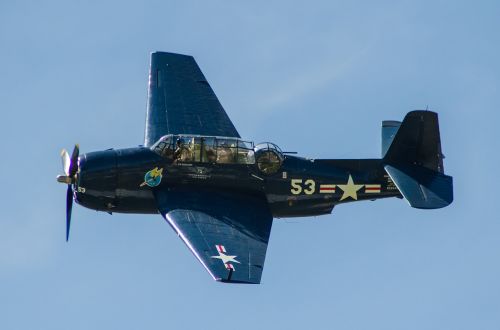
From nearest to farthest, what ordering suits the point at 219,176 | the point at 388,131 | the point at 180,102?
the point at 219,176
the point at 388,131
the point at 180,102

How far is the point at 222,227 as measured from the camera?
44000 mm

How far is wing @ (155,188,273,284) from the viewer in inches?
1640

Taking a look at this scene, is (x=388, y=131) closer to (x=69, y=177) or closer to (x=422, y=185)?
(x=422, y=185)

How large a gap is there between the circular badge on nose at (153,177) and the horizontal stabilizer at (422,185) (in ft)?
→ 21.5

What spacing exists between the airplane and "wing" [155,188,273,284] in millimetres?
27

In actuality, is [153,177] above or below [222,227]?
above

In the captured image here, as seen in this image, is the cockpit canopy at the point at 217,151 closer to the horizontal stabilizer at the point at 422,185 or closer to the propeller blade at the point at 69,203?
the propeller blade at the point at 69,203

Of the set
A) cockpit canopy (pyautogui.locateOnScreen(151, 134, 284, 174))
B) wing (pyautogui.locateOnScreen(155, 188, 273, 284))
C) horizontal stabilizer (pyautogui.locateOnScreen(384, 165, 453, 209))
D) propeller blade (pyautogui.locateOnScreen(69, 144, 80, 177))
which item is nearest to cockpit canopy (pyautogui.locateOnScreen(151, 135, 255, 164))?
cockpit canopy (pyautogui.locateOnScreen(151, 134, 284, 174))

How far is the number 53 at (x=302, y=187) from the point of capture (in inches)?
1812

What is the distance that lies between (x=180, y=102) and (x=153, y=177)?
4.80 meters

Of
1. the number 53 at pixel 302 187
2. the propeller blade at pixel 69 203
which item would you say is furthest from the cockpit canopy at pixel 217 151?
the propeller blade at pixel 69 203

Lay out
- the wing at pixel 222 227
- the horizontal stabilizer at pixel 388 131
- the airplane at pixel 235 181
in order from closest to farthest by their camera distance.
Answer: the wing at pixel 222 227, the airplane at pixel 235 181, the horizontal stabilizer at pixel 388 131

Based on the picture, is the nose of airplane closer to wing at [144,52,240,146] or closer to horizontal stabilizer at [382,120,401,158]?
wing at [144,52,240,146]

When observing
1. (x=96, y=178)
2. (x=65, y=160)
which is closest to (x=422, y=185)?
(x=96, y=178)
